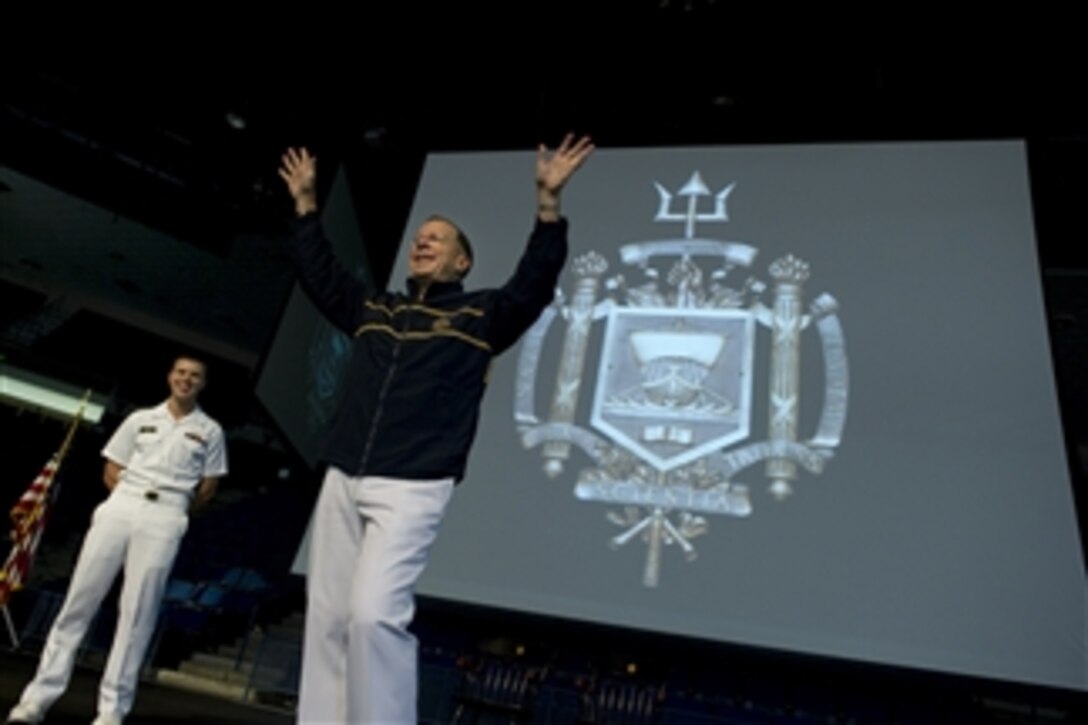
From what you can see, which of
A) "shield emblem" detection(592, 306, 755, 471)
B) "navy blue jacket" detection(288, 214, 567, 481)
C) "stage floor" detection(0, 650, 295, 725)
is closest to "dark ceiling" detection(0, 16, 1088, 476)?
"shield emblem" detection(592, 306, 755, 471)

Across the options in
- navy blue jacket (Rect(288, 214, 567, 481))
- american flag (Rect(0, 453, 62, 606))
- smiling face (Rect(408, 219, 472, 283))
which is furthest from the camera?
american flag (Rect(0, 453, 62, 606))

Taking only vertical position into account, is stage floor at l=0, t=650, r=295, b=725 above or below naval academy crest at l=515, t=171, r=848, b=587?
below

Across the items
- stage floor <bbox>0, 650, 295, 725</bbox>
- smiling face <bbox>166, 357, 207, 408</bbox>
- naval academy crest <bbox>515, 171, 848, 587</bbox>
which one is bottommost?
stage floor <bbox>0, 650, 295, 725</bbox>

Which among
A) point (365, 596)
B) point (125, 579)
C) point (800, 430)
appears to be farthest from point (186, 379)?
point (800, 430)

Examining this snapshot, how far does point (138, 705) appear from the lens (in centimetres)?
361

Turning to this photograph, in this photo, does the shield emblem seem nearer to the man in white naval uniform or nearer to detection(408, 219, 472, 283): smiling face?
the man in white naval uniform

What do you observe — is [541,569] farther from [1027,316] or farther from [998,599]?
[1027,316]

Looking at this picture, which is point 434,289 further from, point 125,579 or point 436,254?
point 125,579

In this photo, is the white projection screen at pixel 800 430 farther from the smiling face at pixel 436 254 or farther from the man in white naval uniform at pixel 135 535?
the smiling face at pixel 436 254

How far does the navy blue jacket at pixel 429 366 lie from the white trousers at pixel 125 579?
1.42 m

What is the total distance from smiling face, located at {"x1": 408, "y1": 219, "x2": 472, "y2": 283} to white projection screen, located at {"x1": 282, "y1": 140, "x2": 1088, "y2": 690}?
2883 millimetres

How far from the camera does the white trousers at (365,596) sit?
66.4 inches

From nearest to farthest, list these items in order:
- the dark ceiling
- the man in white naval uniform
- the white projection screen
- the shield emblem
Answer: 1. the man in white naval uniform
2. the white projection screen
3. the shield emblem
4. the dark ceiling

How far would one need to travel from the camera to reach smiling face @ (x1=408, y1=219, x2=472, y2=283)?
83.7 inches
